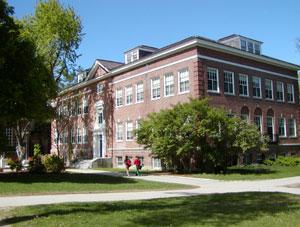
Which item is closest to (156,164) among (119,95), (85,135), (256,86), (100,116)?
(119,95)

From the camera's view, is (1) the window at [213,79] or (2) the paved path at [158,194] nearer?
(2) the paved path at [158,194]

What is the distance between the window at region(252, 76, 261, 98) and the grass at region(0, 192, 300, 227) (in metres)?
23.4

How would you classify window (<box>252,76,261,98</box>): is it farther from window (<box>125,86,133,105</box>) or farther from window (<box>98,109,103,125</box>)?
window (<box>98,109,103,125</box>)

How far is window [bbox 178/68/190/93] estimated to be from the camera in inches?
1292

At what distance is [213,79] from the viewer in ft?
109

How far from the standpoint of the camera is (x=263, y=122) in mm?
37562

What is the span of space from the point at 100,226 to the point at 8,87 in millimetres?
14635

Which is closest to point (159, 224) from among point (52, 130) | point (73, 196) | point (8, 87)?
point (73, 196)

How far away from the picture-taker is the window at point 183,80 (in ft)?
108

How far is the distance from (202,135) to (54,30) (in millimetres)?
17257

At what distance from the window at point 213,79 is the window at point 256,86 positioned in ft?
16.9

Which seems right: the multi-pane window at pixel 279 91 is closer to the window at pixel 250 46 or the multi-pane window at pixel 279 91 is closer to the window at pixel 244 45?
the window at pixel 250 46

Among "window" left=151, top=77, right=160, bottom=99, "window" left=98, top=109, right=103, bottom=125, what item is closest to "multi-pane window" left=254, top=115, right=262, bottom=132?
"window" left=151, top=77, right=160, bottom=99

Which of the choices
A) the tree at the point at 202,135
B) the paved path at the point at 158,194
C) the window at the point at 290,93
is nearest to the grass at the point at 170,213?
the paved path at the point at 158,194
